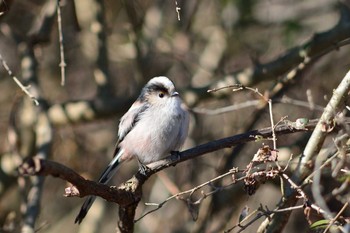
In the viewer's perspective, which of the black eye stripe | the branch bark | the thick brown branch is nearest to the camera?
the thick brown branch

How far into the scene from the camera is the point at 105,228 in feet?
25.1

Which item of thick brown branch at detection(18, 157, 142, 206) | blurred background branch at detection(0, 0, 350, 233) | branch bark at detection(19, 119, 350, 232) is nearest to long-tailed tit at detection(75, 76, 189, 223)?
blurred background branch at detection(0, 0, 350, 233)

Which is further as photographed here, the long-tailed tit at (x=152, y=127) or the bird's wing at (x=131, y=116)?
the bird's wing at (x=131, y=116)

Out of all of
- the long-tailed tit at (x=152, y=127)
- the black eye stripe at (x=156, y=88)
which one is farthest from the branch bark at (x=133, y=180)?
the black eye stripe at (x=156, y=88)

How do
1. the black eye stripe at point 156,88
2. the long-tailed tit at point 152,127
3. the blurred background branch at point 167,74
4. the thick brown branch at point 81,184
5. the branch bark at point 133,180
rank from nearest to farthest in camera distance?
the thick brown branch at point 81,184
the branch bark at point 133,180
the long-tailed tit at point 152,127
the black eye stripe at point 156,88
the blurred background branch at point 167,74

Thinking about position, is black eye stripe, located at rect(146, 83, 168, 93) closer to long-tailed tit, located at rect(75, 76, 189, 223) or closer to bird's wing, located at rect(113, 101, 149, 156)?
long-tailed tit, located at rect(75, 76, 189, 223)

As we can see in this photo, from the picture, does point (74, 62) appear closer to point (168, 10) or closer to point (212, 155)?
point (168, 10)

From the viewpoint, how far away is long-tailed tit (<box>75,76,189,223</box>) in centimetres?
538

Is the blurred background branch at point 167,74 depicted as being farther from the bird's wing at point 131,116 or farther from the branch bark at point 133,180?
the branch bark at point 133,180

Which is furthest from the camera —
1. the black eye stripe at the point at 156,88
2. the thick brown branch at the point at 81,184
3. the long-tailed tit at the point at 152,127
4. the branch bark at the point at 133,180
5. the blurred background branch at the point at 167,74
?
the blurred background branch at the point at 167,74

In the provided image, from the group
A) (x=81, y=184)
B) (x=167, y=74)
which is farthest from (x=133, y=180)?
(x=167, y=74)

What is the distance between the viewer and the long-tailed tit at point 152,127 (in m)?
5.38

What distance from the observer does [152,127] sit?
5508mm

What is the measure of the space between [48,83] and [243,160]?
8.63ft
